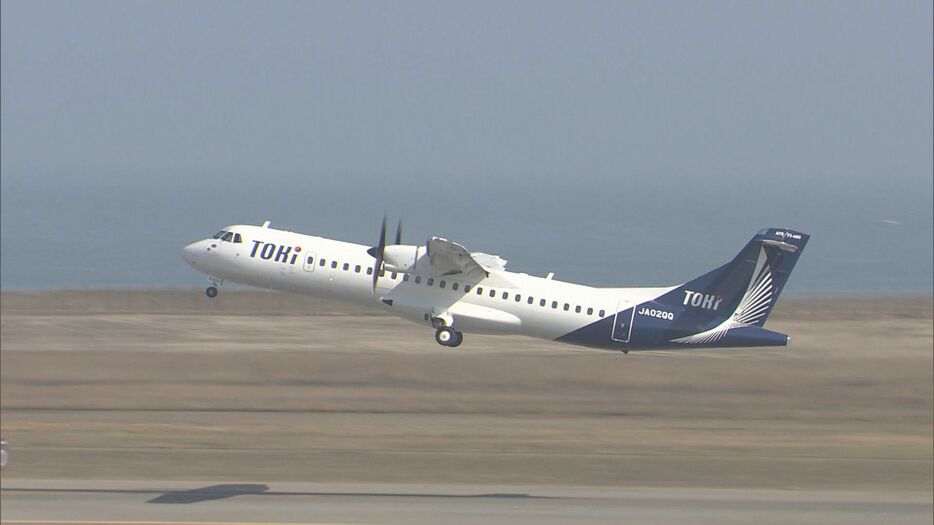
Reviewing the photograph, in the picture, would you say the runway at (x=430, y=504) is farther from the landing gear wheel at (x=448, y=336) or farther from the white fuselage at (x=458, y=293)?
the white fuselage at (x=458, y=293)

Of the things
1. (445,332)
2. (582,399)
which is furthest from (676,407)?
(445,332)

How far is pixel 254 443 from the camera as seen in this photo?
64875 millimetres

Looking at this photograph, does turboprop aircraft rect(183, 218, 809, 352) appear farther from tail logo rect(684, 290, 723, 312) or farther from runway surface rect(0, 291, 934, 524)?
runway surface rect(0, 291, 934, 524)

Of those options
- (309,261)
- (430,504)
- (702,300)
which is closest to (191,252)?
(309,261)

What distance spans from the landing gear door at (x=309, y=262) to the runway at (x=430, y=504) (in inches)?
381

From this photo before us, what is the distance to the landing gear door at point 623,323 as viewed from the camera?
47688mm

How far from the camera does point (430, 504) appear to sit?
53312mm

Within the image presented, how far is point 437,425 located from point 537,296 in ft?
77.0

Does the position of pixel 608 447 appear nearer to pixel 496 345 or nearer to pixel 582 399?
pixel 582 399

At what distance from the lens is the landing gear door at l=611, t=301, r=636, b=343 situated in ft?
156

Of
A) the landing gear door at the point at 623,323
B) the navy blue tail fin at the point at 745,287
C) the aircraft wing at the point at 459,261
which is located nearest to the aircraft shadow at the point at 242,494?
the landing gear door at the point at 623,323

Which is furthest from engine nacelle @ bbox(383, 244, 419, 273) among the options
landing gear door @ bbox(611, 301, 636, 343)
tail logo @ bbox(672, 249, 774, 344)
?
tail logo @ bbox(672, 249, 774, 344)

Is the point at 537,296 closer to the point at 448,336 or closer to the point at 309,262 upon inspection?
the point at 448,336

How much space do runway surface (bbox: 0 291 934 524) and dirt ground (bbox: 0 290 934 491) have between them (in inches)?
7.7
